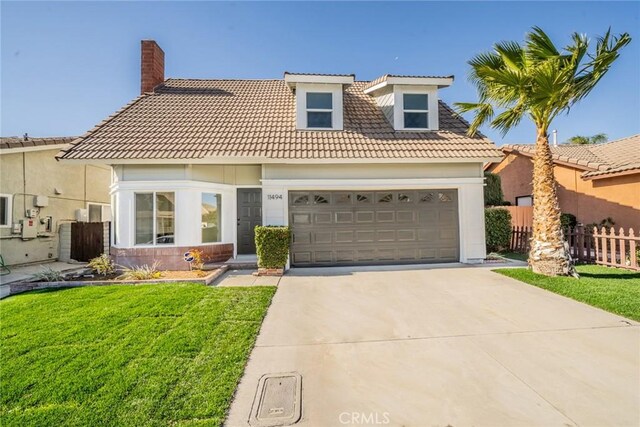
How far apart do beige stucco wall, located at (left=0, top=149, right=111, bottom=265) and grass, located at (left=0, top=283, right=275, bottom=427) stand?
21.8ft

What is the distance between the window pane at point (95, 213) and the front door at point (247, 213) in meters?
9.19

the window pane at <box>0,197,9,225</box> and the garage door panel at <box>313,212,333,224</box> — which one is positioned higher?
the window pane at <box>0,197,9,225</box>

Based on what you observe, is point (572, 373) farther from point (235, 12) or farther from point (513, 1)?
point (235, 12)

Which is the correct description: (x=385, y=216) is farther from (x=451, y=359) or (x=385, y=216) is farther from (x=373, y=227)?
(x=451, y=359)

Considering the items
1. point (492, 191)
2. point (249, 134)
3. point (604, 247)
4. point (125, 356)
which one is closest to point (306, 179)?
point (249, 134)

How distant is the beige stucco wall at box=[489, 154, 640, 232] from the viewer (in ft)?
38.9

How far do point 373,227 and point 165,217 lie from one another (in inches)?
262

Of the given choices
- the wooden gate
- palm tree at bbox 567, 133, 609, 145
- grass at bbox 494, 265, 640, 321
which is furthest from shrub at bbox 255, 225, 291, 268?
palm tree at bbox 567, 133, 609, 145

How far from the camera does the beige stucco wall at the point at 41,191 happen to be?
1095 cm

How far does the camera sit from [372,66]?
47.6ft

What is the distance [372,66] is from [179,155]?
1026 cm

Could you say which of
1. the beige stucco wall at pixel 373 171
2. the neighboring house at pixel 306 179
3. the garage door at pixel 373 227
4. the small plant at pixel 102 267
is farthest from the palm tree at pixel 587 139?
the small plant at pixel 102 267

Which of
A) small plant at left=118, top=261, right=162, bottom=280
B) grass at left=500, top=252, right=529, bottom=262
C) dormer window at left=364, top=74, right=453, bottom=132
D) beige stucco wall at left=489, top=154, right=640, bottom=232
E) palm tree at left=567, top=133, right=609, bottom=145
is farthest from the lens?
palm tree at left=567, top=133, right=609, bottom=145

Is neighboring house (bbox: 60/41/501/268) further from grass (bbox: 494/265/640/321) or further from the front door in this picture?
grass (bbox: 494/265/640/321)
